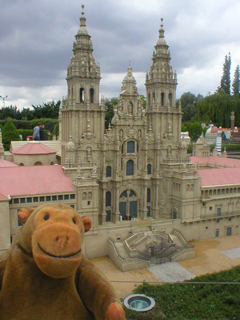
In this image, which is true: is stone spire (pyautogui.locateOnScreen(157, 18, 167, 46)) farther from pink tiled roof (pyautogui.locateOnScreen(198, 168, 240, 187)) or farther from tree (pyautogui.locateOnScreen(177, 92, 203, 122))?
tree (pyautogui.locateOnScreen(177, 92, 203, 122))

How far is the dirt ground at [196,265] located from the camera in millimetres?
29944

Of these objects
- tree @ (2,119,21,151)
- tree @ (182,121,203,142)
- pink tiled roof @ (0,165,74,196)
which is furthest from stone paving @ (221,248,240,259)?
tree @ (182,121,203,142)

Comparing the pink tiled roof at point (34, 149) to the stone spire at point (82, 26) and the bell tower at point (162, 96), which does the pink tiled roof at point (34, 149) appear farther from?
the stone spire at point (82, 26)

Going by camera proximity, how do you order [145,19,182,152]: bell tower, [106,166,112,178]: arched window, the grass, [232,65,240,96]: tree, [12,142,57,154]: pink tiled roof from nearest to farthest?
1. the grass
2. [106,166,112,178]: arched window
3. [12,142,57,154]: pink tiled roof
4. [145,19,182,152]: bell tower
5. [232,65,240,96]: tree

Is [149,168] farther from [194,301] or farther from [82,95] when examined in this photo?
[194,301]

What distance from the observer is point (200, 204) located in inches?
1591

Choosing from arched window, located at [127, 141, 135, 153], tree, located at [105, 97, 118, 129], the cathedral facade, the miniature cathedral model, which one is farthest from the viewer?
tree, located at [105, 97, 118, 129]

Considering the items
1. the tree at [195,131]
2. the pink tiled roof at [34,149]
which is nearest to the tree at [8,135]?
the pink tiled roof at [34,149]

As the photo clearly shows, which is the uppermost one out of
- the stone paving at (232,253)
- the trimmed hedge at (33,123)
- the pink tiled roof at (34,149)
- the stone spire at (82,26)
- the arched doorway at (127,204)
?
the stone spire at (82,26)

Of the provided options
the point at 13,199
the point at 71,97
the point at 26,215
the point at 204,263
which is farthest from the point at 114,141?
Result: the point at 26,215

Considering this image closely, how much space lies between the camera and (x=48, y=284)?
30.8ft

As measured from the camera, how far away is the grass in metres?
23.8

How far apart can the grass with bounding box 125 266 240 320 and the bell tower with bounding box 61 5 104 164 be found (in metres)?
19.0

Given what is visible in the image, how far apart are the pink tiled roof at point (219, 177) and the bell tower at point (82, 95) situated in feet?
47.6
